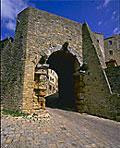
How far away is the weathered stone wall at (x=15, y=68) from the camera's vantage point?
8.59m

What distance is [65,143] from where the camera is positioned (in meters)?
4.35

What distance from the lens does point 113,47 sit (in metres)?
28.1

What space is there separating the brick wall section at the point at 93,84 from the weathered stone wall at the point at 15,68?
378cm

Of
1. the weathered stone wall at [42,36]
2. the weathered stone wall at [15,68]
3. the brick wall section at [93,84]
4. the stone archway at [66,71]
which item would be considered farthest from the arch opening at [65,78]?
the weathered stone wall at [15,68]

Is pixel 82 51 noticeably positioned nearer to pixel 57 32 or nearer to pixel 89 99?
pixel 57 32

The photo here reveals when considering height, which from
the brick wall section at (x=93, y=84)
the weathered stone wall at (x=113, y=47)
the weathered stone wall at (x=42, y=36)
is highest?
the weathered stone wall at (x=113, y=47)

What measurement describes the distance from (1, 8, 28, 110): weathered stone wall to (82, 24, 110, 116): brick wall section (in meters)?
3.78

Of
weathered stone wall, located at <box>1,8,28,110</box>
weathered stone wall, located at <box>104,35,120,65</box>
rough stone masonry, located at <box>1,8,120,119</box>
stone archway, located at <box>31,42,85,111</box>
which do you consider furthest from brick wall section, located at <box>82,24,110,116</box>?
weathered stone wall, located at <box>104,35,120,65</box>

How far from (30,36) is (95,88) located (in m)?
4.43

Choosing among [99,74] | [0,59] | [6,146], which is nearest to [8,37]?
[0,59]

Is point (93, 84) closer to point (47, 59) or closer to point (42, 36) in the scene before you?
point (47, 59)

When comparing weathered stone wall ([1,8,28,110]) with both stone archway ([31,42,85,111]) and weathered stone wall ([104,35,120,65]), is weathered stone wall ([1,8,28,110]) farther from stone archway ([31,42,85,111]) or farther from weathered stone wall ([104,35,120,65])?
weathered stone wall ([104,35,120,65])

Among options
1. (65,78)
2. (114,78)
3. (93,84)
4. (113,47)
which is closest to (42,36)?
(93,84)

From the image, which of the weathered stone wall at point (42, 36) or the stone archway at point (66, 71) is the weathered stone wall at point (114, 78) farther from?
the weathered stone wall at point (42, 36)
